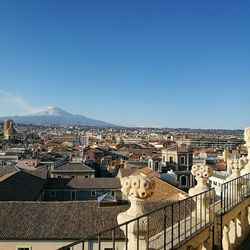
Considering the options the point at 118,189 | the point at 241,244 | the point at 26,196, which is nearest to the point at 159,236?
the point at 241,244

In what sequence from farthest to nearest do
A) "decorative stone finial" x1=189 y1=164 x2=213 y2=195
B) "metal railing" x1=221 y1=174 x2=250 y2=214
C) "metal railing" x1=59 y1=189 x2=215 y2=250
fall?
"metal railing" x1=221 y1=174 x2=250 y2=214
"decorative stone finial" x1=189 y1=164 x2=213 y2=195
"metal railing" x1=59 y1=189 x2=215 y2=250

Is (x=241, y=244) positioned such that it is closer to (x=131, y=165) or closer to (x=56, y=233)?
(x=56, y=233)

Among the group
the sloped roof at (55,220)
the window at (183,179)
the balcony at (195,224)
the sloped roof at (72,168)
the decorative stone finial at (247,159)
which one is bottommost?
the window at (183,179)

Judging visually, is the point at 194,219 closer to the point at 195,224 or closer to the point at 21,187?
the point at 195,224

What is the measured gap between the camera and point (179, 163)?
2569 inches

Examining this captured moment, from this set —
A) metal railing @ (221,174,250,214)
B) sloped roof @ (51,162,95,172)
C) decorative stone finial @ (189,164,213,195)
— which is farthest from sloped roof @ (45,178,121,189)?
decorative stone finial @ (189,164,213,195)

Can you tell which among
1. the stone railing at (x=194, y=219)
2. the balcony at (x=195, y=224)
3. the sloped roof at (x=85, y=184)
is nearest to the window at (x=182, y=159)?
the sloped roof at (x=85, y=184)

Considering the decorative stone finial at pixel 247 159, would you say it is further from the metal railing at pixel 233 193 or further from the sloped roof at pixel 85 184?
the sloped roof at pixel 85 184

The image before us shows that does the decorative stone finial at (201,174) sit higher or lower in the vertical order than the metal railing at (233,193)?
higher

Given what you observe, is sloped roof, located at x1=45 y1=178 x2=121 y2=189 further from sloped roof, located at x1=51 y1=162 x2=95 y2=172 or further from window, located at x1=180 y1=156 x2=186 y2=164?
window, located at x1=180 y1=156 x2=186 y2=164

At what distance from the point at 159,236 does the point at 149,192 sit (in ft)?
3.46

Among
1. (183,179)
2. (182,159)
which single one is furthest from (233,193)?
(182,159)

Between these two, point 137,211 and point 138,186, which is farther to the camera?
point 137,211

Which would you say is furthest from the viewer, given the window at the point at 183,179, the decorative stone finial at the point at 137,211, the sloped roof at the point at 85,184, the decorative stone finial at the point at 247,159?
the window at the point at 183,179
